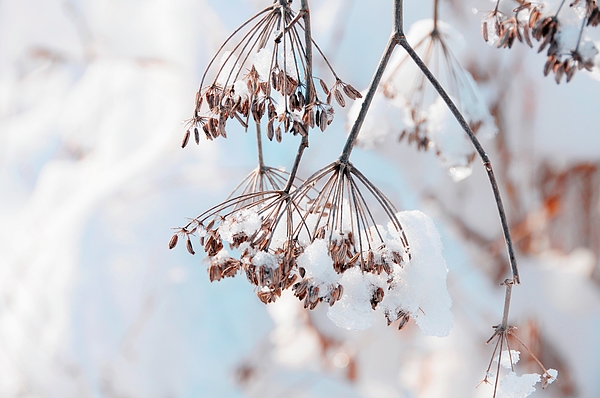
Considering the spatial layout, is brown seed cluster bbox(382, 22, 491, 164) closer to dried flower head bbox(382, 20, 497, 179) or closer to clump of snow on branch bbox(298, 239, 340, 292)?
dried flower head bbox(382, 20, 497, 179)

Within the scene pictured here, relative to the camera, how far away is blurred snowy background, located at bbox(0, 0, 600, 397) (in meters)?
1.31

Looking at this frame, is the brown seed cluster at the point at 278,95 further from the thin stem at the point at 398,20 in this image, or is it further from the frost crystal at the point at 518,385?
the frost crystal at the point at 518,385

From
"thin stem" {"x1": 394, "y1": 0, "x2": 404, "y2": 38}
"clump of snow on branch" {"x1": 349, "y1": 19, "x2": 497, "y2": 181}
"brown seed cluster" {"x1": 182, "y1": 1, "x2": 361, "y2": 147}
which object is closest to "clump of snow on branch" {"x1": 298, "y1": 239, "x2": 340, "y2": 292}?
"brown seed cluster" {"x1": 182, "y1": 1, "x2": 361, "y2": 147}

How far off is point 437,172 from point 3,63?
6.23ft

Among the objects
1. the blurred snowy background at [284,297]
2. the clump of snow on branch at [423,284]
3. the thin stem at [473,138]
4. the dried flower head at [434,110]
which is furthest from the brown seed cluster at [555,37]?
the blurred snowy background at [284,297]

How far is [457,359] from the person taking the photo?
4.72 ft

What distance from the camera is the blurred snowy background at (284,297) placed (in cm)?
131

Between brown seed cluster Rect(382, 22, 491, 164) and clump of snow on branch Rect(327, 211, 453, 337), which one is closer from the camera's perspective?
clump of snow on branch Rect(327, 211, 453, 337)

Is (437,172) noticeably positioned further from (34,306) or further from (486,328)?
(34,306)

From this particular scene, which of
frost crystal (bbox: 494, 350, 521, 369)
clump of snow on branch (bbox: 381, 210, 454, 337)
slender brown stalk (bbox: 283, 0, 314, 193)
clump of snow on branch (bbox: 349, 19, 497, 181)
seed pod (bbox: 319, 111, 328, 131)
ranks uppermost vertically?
clump of snow on branch (bbox: 349, 19, 497, 181)

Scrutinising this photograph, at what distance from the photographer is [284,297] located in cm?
146

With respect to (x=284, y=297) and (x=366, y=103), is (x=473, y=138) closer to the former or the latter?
(x=366, y=103)

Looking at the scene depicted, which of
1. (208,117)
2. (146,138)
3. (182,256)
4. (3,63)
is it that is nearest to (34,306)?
(182,256)

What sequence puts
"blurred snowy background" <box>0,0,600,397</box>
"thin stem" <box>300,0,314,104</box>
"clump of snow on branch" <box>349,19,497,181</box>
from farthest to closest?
"blurred snowy background" <box>0,0,600,397</box>, "clump of snow on branch" <box>349,19,497,181</box>, "thin stem" <box>300,0,314,104</box>
